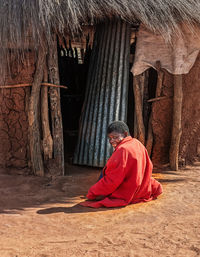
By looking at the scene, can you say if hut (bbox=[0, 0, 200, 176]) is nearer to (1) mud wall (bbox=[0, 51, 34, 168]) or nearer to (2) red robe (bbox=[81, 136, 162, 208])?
(1) mud wall (bbox=[0, 51, 34, 168])

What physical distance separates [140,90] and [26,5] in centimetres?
216

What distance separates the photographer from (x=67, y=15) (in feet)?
13.8

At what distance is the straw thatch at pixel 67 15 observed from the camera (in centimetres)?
412

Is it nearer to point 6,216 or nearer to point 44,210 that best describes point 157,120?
point 44,210

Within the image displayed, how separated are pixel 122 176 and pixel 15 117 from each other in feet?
6.91

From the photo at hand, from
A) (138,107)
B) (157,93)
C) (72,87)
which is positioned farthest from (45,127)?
(72,87)

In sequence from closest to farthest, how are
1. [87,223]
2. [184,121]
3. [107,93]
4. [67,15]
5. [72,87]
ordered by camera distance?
[87,223] → [67,15] → [107,93] → [184,121] → [72,87]

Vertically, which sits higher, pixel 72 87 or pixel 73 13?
pixel 73 13

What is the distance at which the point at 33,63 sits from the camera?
4.51 meters

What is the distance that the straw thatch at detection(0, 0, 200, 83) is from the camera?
162 inches

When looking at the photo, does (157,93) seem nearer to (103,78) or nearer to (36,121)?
(103,78)

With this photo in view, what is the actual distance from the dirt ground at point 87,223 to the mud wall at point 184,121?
36.8 inches

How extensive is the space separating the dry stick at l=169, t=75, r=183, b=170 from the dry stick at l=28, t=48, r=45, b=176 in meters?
2.11

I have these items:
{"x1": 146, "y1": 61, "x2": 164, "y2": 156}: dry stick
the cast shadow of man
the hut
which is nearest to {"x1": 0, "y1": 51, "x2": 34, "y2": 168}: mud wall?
the hut
